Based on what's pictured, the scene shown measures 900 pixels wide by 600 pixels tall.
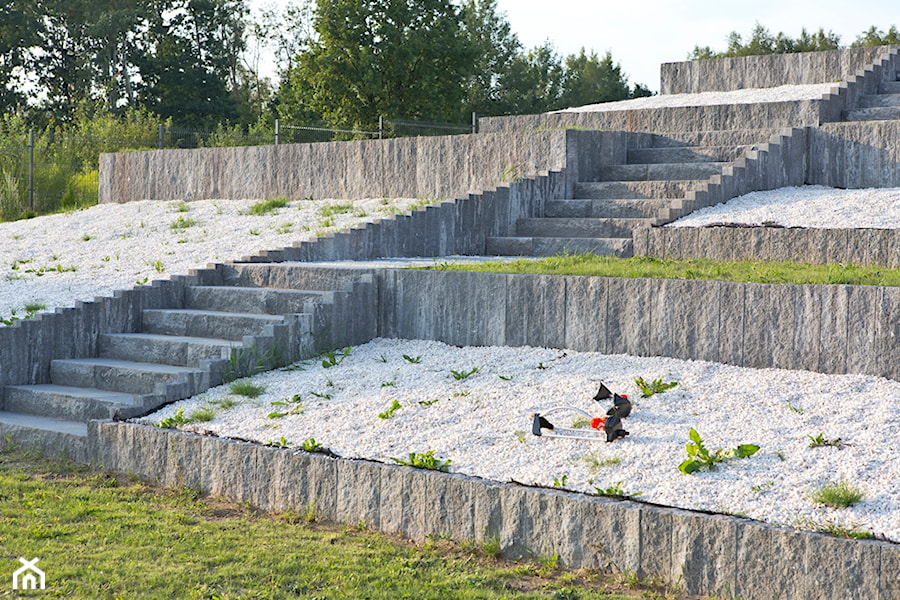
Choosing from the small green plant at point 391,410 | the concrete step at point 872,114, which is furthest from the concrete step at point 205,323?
the concrete step at point 872,114

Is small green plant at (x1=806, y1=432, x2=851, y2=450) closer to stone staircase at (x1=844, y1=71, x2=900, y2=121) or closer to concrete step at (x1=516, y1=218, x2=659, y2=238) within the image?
concrete step at (x1=516, y1=218, x2=659, y2=238)

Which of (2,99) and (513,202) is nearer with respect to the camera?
(513,202)

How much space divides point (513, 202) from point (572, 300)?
3.84 m

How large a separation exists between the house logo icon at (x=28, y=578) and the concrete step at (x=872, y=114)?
1074 cm

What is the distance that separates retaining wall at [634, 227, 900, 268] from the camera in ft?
24.2

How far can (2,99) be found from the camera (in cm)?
3919

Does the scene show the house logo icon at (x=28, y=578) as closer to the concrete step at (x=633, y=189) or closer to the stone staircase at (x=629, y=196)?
the stone staircase at (x=629, y=196)

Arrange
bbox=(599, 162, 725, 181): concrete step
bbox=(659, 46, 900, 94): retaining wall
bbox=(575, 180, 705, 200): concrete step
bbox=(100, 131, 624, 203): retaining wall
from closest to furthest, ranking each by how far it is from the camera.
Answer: bbox=(575, 180, 705, 200): concrete step
bbox=(599, 162, 725, 181): concrete step
bbox=(100, 131, 624, 203): retaining wall
bbox=(659, 46, 900, 94): retaining wall

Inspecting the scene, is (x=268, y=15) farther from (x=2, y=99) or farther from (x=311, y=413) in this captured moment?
(x=311, y=413)

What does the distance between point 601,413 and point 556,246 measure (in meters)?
4.26

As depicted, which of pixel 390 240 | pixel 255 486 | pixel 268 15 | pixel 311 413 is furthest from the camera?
pixel 268 15

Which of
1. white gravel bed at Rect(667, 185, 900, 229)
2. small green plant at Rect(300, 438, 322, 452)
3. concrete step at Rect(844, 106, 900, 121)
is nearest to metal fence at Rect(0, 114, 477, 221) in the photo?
concrete step at Rect(844, 106, 900, 121)

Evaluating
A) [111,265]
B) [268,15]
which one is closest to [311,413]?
[111,265]

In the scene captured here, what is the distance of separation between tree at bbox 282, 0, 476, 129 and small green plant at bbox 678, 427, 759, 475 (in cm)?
2591
